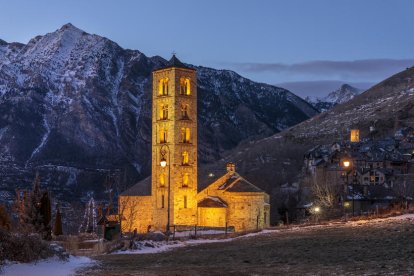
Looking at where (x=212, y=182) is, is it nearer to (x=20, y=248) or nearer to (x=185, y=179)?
(x=185, y=179)

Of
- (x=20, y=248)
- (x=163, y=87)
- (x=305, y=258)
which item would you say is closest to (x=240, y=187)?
(x=163, y=87)

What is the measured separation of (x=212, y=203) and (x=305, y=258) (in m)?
42.9

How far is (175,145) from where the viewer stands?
68.4 m

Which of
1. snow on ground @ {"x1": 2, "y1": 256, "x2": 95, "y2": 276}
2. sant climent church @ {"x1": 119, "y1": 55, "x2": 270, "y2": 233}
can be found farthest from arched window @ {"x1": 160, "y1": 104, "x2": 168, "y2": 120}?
snow on ground @ {"x1": 2, "y1": 256, "x2": 95, "y2": 276}

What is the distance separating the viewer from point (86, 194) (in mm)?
185875

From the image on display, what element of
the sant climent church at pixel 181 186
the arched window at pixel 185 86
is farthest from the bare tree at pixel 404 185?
the arched window at pixel 185 86

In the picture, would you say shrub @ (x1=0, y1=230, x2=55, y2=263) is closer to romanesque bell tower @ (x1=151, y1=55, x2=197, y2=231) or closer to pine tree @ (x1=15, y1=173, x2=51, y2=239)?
pine tree @ (x1=15, y1=173, x2=51, y2=239)

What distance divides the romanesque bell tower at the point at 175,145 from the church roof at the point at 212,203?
144 centimetres

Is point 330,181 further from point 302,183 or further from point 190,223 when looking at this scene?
point 190,223

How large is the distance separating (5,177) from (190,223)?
137148 millimetres

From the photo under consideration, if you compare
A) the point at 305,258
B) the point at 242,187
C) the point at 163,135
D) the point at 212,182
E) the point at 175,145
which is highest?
the point at 163,135

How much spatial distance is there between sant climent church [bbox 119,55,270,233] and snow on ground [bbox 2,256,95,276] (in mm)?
40994

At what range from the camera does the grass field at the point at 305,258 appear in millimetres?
19391

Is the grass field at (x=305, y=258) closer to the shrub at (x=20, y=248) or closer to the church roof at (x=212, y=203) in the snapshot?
the shrub at (x=20, y=248)
